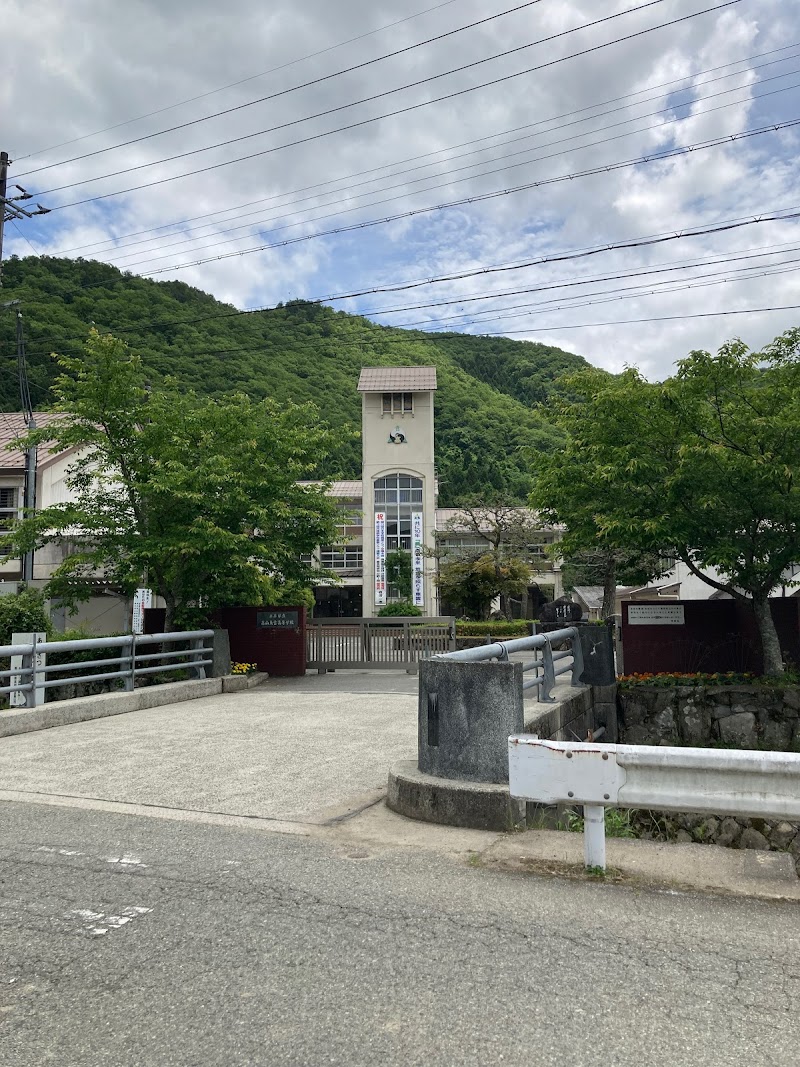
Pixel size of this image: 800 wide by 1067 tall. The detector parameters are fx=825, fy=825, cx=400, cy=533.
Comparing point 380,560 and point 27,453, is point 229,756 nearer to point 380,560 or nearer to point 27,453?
point 27,453

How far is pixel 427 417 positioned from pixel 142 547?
3352cm

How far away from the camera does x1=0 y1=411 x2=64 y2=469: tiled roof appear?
35438 millimetres

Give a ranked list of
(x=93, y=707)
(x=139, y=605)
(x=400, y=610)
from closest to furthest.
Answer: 1. (x=93, y=707)
2. (x=139, y=605)
3. (x=400, y=610)

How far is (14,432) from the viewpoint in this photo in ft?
123

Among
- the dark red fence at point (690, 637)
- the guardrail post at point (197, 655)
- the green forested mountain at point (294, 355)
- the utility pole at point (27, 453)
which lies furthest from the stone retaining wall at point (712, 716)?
the utility pole at point (27, 453)

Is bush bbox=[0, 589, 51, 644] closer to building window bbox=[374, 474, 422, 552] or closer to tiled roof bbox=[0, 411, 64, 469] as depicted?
tiled roof bbox=[0, 411, 64, 469]

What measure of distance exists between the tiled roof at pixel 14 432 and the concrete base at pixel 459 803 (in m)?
31.5

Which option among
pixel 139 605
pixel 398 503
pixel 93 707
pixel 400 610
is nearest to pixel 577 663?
pixel 93 707

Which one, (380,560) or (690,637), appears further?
(380,560)

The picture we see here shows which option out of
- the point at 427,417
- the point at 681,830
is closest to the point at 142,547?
the point at 681,830

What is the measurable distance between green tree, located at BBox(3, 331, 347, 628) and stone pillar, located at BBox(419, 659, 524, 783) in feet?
34.3

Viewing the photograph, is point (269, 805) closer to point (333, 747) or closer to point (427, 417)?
point (333, 747)

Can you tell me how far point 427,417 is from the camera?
48.5 metres

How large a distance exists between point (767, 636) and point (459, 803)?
11078 millimetres
